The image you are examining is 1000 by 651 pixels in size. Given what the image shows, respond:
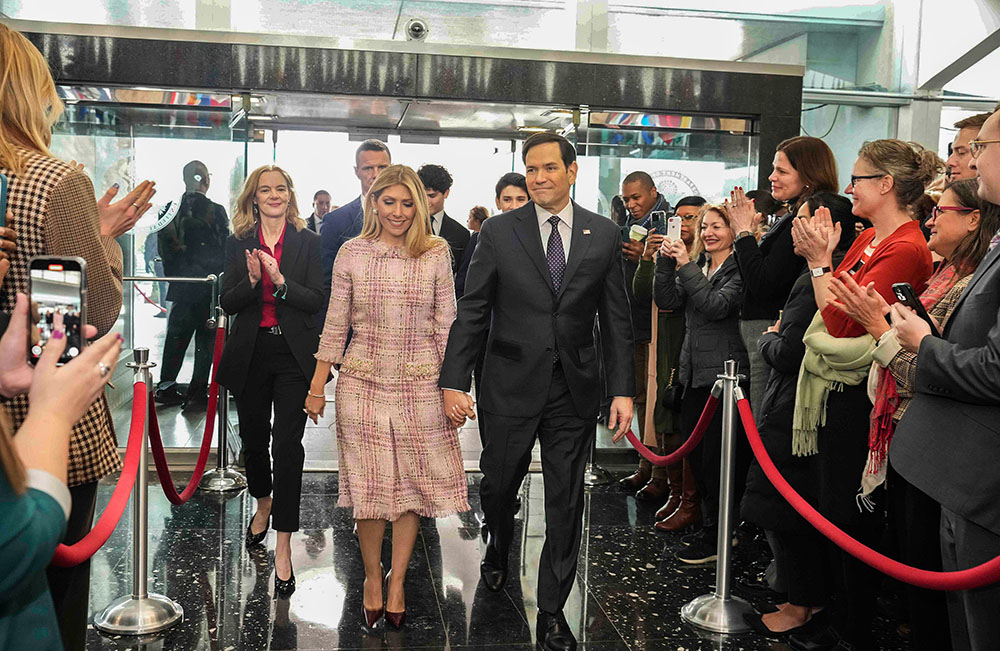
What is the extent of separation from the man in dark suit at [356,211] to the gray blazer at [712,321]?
182 centimetres

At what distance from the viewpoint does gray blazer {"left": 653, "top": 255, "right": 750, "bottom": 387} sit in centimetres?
492

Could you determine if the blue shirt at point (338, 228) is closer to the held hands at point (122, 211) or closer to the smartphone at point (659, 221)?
the smartphone at point (659, 221)

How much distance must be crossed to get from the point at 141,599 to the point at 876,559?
109 inches

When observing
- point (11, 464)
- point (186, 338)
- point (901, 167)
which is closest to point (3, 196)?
point (11, 464)

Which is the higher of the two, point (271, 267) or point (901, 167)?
point (901, 167)

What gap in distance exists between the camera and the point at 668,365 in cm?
572

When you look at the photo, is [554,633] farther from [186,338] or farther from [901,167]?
[186,338]

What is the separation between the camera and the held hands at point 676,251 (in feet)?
16.9

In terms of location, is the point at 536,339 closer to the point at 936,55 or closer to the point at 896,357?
the point at 896,357

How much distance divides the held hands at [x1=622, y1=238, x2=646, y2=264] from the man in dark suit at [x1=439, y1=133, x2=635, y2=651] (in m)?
2.14

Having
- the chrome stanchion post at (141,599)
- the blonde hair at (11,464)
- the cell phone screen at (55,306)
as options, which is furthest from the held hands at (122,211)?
the blonde hair at (11,464)

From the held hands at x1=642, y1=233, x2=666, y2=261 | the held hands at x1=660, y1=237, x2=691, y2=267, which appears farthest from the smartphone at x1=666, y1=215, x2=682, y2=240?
the held hands at x1=642, y1=233, x2=666, y2=261

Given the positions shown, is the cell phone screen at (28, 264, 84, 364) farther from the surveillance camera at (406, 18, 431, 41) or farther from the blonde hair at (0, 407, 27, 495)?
the surveillance camera at (406, 18, 431, 41)

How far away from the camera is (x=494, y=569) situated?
449cm
